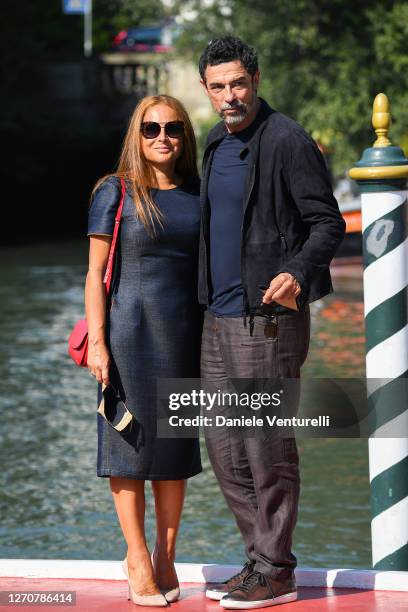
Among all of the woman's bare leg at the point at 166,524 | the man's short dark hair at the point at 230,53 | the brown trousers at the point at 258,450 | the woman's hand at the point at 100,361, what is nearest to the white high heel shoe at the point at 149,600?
the woman's bare leg at the point at 166,524

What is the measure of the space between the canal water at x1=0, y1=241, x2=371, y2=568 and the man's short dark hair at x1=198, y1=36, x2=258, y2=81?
2.99m

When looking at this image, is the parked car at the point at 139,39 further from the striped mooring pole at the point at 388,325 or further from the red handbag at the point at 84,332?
the red handbag at the point at 84,332

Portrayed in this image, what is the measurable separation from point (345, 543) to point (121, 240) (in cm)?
299

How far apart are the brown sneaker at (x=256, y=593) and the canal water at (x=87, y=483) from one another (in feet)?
7.00

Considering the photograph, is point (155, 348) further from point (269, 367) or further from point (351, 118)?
point (351, 118)

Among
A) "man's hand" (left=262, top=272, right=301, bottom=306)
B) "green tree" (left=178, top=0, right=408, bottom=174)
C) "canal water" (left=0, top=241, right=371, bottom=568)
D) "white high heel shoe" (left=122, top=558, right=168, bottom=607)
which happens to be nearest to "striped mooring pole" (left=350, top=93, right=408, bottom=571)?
"man's hand" (left=262, top=272, right=301, bottom=306)

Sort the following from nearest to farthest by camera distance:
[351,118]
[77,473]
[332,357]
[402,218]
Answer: [402,218], [77,473], [332,357], [351,118]

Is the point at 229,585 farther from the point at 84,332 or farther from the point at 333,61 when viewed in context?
the point at 333,61

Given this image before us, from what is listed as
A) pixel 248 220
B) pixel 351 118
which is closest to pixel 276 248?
pixel 248 220

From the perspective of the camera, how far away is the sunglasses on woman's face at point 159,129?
4812mm

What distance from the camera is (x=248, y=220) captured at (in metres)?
4.63

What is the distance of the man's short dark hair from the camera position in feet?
15.3

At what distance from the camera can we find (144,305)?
481cm

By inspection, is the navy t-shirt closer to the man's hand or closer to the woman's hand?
the man's hand
